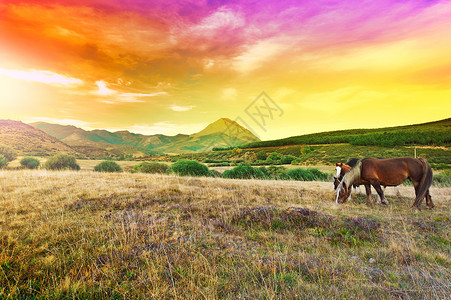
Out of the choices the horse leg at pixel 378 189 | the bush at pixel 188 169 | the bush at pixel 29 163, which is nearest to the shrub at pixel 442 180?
the horse leg at pixel 378 189

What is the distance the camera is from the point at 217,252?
4020mm

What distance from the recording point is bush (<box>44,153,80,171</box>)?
90.4 ft

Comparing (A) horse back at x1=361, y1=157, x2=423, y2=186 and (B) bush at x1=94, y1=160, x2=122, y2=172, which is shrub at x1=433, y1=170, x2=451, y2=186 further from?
(B) bush at x1=94, y1=160, x2=122, y2=172

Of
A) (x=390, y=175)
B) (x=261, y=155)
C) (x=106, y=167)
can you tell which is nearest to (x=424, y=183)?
(x=390, y=175)

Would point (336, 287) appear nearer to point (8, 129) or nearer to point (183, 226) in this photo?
point (183, 226)

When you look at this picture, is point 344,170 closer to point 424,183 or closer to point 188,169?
point 424,183

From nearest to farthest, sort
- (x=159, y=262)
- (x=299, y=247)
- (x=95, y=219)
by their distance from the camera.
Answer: (x=159, y=262) → (x=299, y=247) → (x=95, y=219)

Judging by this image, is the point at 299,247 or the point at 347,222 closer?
the point at 299,247

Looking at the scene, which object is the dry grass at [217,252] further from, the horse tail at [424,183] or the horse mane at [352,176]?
the horse mane at [352,176]

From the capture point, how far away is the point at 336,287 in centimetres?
294

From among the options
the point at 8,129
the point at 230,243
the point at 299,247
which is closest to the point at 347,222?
the point at 299,247

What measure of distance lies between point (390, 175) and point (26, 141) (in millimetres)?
110207

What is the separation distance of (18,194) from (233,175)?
69.4ft

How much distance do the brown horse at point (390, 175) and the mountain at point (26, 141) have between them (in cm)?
8344
